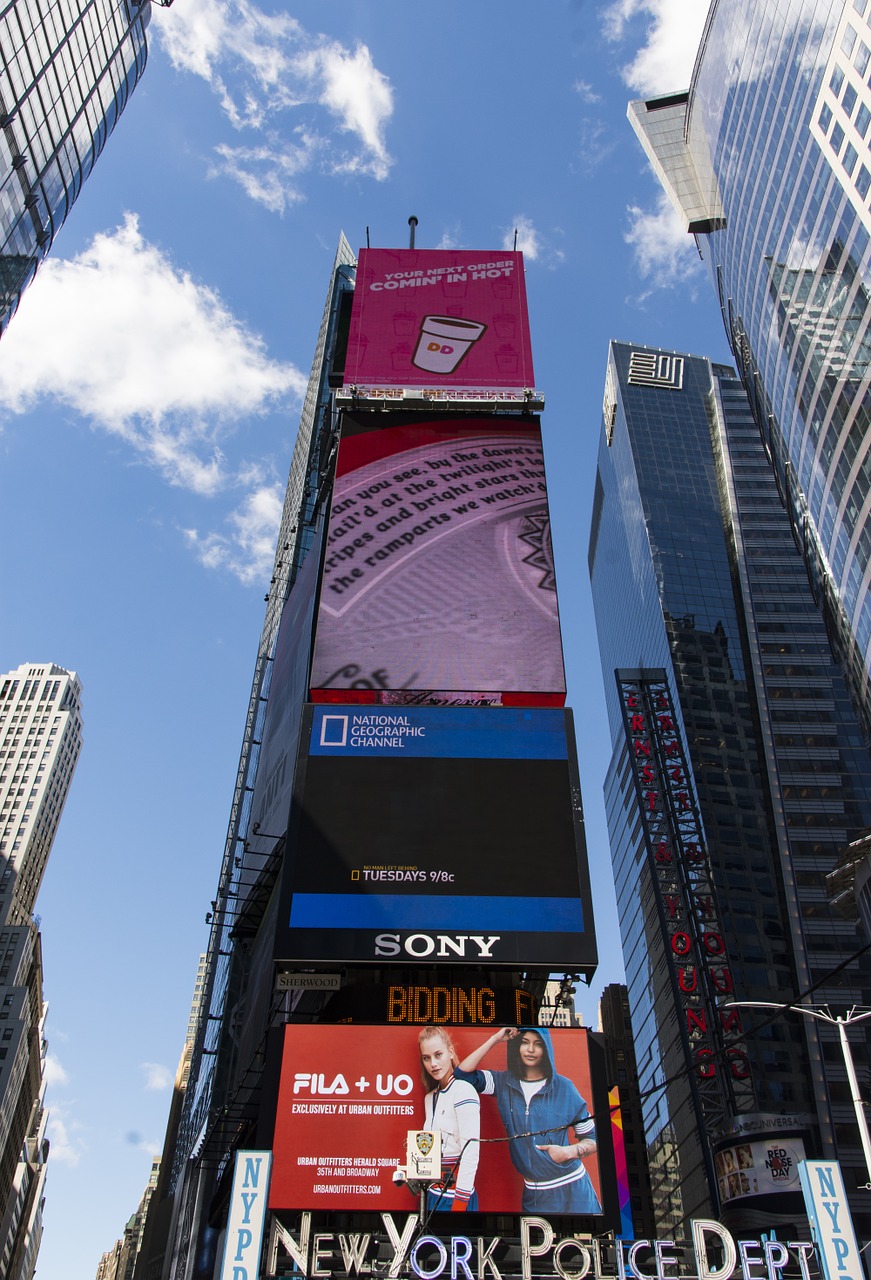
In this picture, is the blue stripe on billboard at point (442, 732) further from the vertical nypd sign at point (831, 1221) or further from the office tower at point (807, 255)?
the office tower at point (807, 255)

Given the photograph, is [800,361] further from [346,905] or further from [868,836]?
[346,905]

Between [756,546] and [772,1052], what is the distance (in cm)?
6157

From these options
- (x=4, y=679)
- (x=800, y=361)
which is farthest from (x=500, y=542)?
(x=4, y=679)

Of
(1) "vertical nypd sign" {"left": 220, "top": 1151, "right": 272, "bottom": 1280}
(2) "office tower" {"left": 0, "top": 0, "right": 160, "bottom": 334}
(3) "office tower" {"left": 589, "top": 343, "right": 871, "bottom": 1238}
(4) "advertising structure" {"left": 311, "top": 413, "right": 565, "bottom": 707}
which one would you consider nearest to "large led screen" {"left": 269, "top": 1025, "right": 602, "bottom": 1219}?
(1) "vertical nypd sign" {"left": 220, "top": 1151, "right": 272, "bottom": 1280}

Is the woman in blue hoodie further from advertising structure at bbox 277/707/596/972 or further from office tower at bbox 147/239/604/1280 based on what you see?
advertising structure at bbox 277/707/596/972

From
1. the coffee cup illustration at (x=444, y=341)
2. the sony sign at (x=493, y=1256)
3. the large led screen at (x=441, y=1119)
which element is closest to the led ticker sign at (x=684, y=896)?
the large led screen at (x=441, y=1119)

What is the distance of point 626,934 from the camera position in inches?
5182

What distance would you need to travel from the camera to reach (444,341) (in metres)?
53.6

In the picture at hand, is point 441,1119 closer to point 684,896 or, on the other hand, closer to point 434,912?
point 434,912

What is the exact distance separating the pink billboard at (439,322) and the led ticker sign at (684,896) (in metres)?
51.4

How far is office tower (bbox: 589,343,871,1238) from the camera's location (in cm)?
8412

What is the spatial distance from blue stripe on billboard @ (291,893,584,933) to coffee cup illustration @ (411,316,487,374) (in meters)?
30.0

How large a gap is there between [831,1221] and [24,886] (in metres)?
142

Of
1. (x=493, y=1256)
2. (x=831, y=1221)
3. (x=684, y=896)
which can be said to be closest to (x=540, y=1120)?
(x=493, y=1256)
